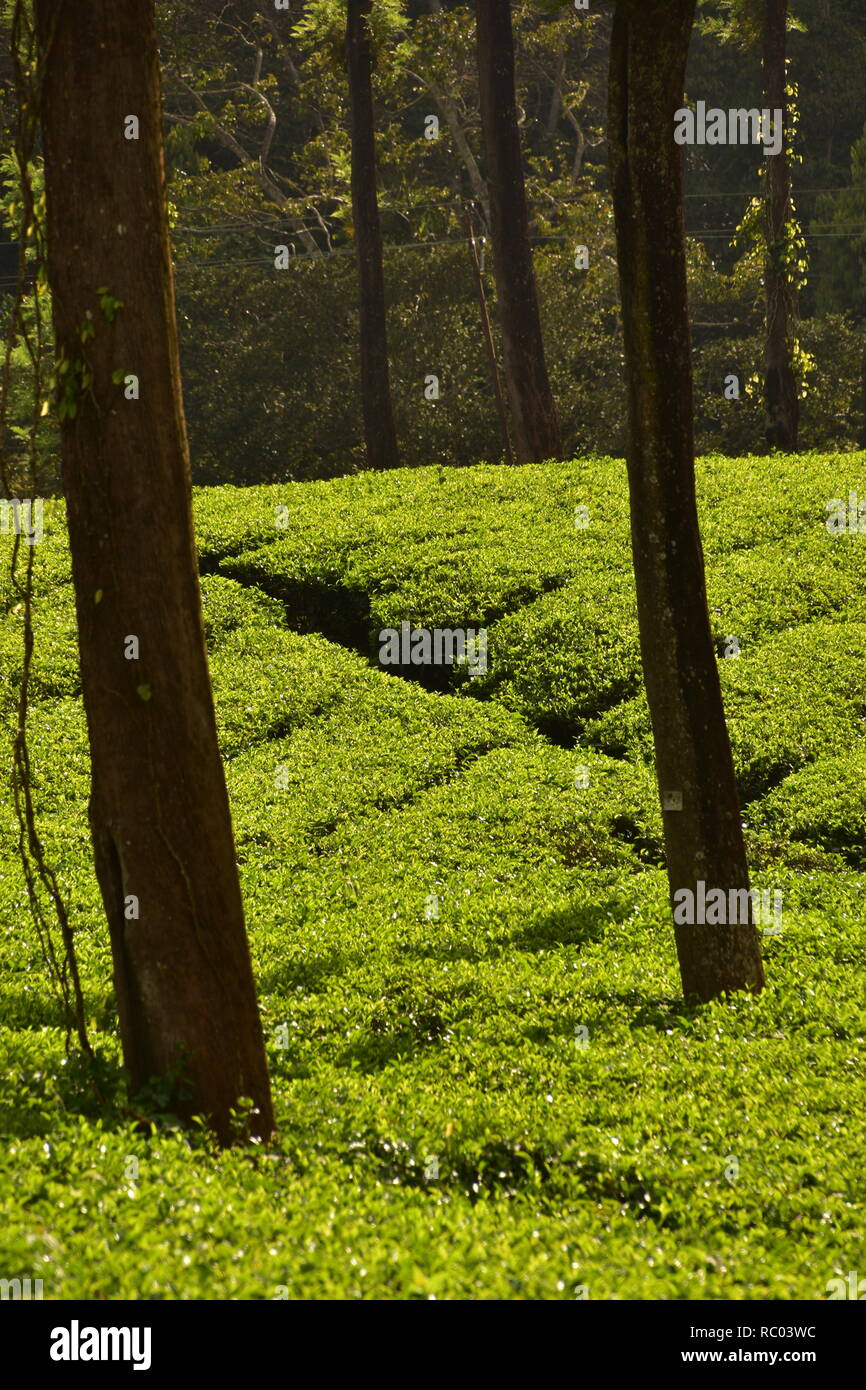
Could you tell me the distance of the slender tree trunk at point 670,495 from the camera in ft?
22.1

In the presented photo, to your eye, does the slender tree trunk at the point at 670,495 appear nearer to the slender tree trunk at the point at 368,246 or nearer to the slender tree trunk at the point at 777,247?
the slender tree trunk at the point at 777,247

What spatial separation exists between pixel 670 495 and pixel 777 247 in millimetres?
15926

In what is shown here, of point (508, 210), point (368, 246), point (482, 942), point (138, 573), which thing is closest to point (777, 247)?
point (508, 210)

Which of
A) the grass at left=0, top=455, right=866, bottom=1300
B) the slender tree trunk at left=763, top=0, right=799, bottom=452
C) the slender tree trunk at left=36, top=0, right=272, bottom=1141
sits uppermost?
the slender tree trunk at left=763, top=0, right=799, bottom=452

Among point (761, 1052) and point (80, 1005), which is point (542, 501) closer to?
point (761, 1052)

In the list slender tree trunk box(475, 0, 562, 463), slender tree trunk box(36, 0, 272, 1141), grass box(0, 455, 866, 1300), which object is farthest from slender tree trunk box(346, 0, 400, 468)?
slender tree trunk box(36, 0, 272, 1141)

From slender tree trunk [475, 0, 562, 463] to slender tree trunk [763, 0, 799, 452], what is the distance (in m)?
4.09

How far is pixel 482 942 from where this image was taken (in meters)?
8.47

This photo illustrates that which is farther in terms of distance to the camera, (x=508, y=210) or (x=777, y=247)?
(x=777, y=247)

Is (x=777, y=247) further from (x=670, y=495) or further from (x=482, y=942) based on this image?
(x=482, y=942)

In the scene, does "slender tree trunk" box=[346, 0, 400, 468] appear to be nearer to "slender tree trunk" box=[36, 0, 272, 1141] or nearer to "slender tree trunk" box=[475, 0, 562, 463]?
"slender tree trunk" box=[475, 0, 562, 463]

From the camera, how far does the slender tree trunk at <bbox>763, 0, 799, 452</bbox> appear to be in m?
21.0

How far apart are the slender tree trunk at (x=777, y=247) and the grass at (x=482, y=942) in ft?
12.9

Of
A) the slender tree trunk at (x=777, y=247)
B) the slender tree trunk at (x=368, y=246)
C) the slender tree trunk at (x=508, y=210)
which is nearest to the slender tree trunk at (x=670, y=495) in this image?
the slender tree trunk at (x=508, y=210)
